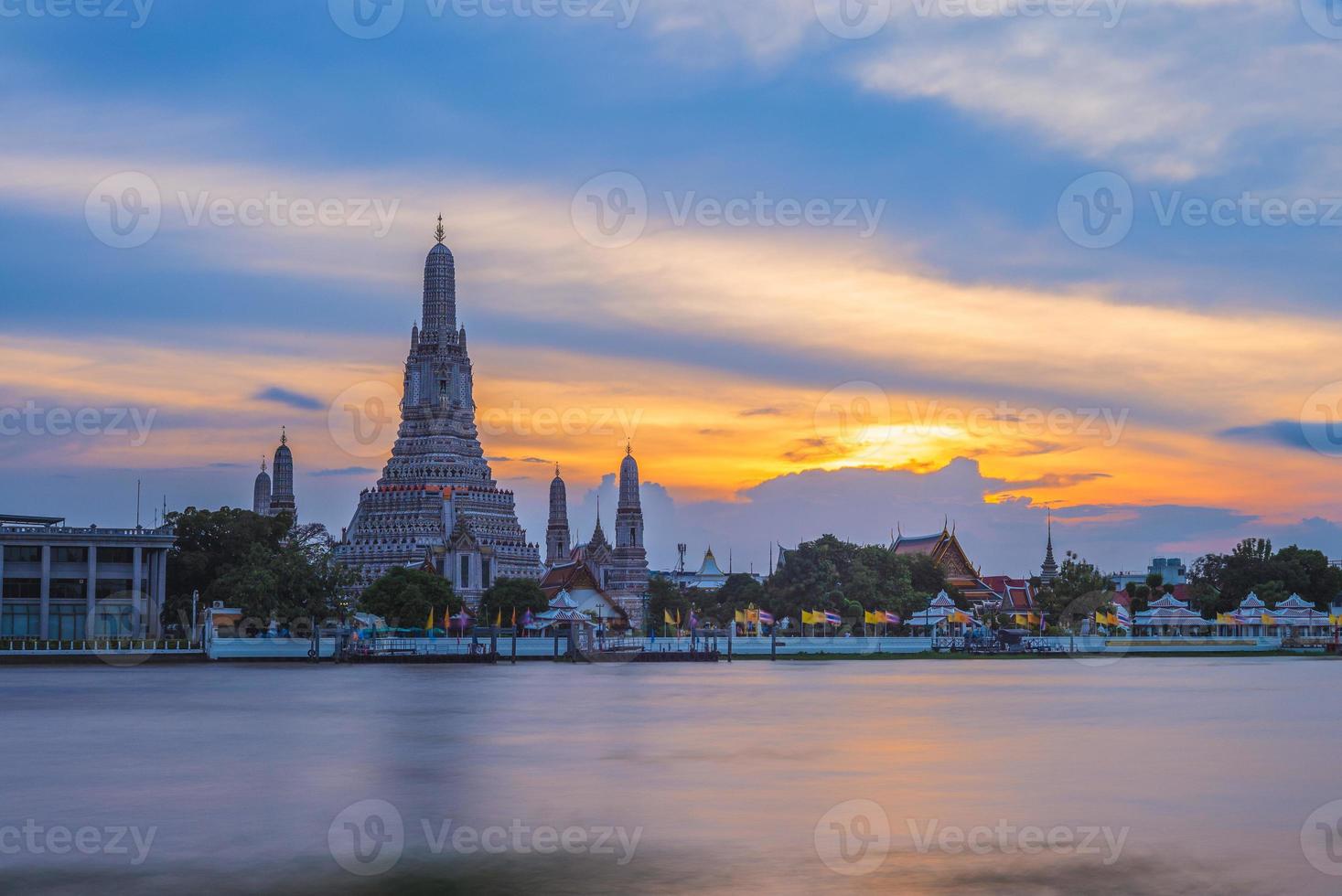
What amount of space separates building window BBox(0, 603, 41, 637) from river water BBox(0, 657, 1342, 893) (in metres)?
36.2

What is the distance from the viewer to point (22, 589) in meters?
99.8

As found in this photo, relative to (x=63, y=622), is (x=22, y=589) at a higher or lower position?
higher

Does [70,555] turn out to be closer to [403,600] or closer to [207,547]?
[207,547]

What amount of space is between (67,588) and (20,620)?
337cm

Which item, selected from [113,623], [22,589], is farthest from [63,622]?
[22,589]

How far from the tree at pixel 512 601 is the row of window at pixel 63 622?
27.9 metres

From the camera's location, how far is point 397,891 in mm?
24844

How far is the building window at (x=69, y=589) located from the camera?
100688mm

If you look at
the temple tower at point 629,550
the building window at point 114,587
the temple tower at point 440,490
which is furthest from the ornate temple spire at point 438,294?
the building window at point 114,587

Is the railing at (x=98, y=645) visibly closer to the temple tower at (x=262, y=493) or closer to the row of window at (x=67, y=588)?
the row of window at (x=67, y=588)

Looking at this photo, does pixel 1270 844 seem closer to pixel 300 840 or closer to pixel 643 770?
pixel 643 770

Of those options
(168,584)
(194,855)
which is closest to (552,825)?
(194,855)

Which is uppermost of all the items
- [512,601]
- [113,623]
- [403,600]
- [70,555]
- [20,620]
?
[70,555]

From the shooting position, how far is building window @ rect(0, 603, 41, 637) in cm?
9900
